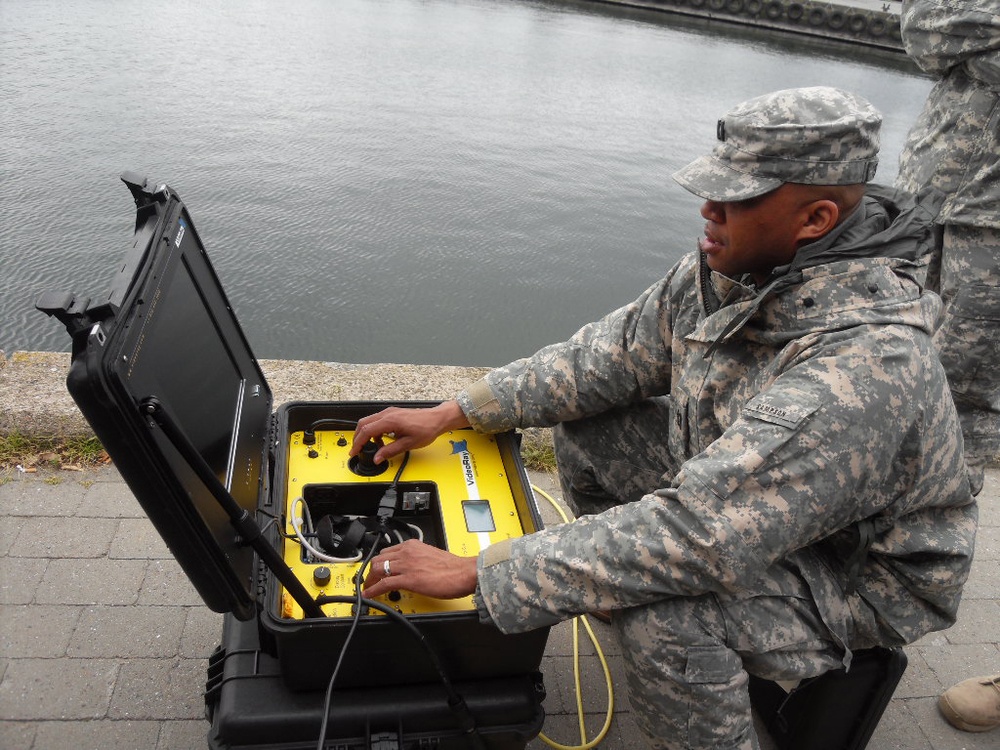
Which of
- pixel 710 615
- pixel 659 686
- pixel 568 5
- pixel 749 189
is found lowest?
pixel 568 5

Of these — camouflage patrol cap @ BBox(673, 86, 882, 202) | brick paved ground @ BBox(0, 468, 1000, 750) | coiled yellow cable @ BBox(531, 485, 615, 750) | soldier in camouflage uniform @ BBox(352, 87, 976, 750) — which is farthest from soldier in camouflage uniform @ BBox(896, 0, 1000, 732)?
coiled yellow cable @ BBox(531, 485, 615, 750)

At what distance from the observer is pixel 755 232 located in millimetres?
1660

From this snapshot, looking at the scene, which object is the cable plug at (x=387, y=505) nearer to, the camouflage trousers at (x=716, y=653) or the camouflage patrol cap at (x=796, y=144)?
the camouflage trousers at (x=716, y=653)

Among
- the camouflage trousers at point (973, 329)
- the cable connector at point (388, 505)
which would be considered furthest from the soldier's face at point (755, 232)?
the camouflage trousers at point (973, 329)

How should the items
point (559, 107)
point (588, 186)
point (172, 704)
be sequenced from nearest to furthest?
point (172, 704)
point (588, 186)
point (559, 107)

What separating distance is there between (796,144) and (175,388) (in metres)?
1.29

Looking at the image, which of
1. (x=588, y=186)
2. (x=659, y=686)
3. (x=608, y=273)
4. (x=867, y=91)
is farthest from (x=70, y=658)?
(x=867, y=91)

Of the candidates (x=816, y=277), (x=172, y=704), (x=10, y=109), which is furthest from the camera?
(x=10, y=109)

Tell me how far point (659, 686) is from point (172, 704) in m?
1.17

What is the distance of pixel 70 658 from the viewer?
6.51ft

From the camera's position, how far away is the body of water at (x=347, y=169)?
16.0 feet

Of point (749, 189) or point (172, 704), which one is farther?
point (172, 704)

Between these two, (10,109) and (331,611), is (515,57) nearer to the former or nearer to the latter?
(10,109)

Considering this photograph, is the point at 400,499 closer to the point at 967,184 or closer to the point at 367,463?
the point at 367,463
